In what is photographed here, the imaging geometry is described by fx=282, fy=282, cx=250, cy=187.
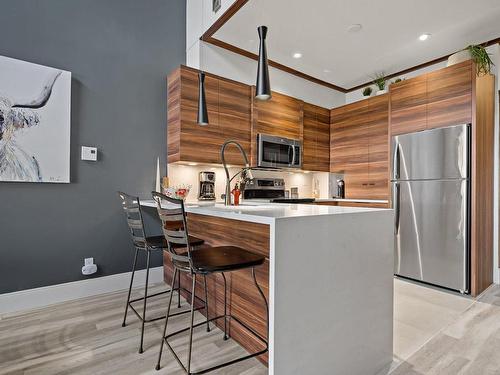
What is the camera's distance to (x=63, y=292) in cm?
253

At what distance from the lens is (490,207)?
301 centimetres

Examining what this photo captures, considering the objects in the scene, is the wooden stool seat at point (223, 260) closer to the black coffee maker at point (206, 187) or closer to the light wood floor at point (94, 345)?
the light wood floor at point (94, 345)

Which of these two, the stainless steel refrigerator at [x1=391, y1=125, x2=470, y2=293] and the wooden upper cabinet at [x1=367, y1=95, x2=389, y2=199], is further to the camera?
the wooden upper cabinet at [x1=367, y1=95, x2=389, y2=199]

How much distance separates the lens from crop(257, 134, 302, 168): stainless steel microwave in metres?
3.52

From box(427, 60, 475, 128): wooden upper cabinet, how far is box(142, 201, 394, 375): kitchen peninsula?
196 centimetres

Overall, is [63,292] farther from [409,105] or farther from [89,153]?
[409,105]

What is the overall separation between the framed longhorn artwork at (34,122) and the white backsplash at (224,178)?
1069 millimetres

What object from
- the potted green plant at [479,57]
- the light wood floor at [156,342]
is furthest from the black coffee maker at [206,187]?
the potted green plant at [479,57]

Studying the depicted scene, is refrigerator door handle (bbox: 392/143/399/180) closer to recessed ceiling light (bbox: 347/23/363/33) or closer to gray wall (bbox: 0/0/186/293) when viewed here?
recessed ceiling light (bbox: 347/23/363/33)

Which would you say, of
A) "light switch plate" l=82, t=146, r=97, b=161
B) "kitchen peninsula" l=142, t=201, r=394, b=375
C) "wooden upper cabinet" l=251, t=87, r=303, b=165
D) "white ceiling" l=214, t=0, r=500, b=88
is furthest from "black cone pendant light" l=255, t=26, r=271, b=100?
"light switch plate" l=82, t=146, r=97, b=161

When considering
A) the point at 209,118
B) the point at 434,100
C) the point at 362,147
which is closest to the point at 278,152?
the point at 209,118

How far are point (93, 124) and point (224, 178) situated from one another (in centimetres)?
157

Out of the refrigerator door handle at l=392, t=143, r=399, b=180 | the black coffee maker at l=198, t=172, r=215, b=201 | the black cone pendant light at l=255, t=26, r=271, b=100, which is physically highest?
the black cone pendant light at l=255, t=26, r=271, b=100

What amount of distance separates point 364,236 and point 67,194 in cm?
253
